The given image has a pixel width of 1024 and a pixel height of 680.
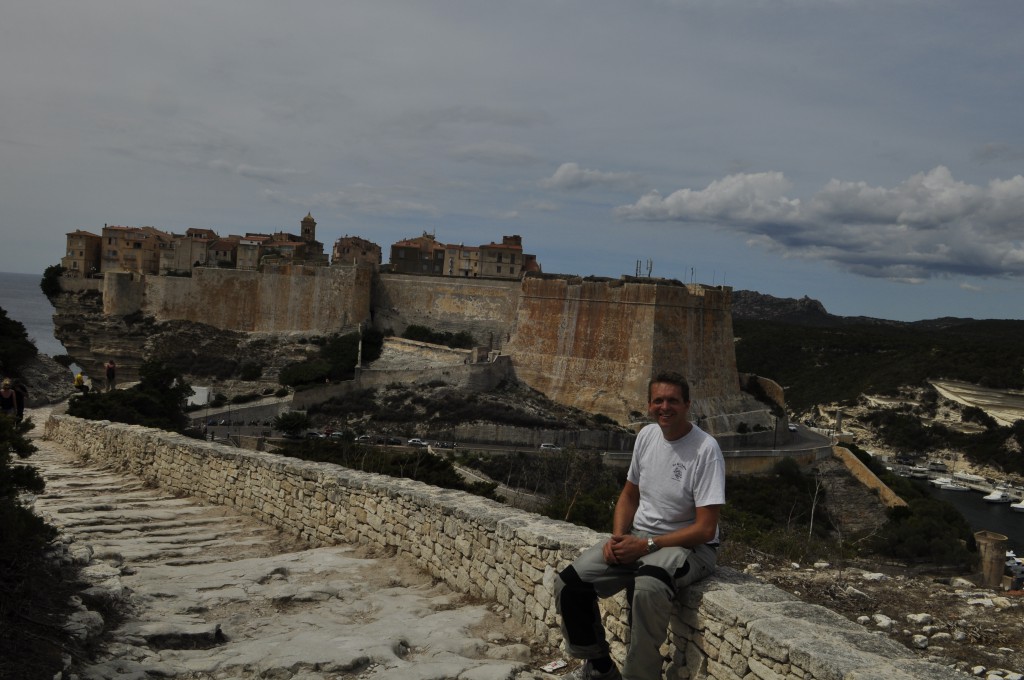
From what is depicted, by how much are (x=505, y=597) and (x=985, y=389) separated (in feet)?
151

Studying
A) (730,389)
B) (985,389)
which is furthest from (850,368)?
(730,389)

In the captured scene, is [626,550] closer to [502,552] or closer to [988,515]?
[502,552]

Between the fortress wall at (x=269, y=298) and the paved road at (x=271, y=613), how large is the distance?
A: 2878 centimetres

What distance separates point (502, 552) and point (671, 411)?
1.47 m

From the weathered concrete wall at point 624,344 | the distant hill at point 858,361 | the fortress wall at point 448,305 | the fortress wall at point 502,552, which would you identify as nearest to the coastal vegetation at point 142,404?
A: the fortress wall at point 502,552

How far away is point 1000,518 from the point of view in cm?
3069

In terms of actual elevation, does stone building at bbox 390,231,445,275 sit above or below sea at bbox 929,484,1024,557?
above

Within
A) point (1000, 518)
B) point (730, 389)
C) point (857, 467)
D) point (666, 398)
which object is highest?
point (666, 398)

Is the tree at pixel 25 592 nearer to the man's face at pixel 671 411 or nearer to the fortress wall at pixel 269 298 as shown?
the man's face at pixel 671 411

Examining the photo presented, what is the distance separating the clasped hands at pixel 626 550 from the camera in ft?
10.1

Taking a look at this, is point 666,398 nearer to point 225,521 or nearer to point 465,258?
point 225,521

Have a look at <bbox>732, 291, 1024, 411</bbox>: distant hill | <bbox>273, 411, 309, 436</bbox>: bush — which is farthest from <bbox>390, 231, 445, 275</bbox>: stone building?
<bbox>732, 291, 1024, 411</bbox>: distant hill

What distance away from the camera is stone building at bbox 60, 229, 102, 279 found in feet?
143

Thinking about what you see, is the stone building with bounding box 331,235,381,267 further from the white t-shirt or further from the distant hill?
the white t-shirt
